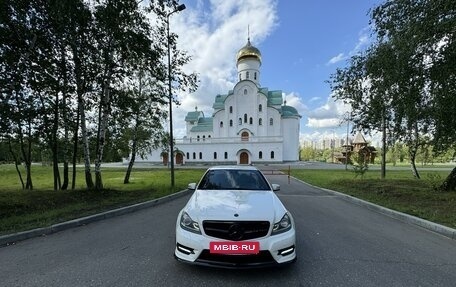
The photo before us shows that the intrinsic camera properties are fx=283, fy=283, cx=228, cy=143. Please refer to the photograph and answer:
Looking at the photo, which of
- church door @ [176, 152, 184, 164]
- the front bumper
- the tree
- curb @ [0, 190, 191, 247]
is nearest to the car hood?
the front bumper

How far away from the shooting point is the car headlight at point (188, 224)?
400 cm

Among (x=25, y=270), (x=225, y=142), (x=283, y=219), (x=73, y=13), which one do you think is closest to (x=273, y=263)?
(x=283, y=219)

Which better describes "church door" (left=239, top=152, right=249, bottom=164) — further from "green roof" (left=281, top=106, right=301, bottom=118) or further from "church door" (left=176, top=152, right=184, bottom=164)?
"green roof" (left=281, top=106, right=301, bottom=118)

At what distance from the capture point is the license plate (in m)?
3.71

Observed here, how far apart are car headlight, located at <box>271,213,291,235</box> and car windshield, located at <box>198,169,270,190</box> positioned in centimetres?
Result: 146

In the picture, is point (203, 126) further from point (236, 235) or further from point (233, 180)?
point (236, 235)

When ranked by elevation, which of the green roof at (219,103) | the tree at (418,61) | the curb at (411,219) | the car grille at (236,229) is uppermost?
the green roof at (219,103)

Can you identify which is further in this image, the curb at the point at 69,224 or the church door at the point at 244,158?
the church door at the point at 244,158

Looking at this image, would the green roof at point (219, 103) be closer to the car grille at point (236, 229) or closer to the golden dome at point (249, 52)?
the golden dome at point (249, 52)

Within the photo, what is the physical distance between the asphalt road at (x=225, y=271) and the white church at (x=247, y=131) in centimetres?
5087

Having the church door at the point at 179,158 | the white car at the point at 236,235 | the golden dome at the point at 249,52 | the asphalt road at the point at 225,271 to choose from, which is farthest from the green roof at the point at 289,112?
the white car at the point at 236,235

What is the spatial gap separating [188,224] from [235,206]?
75 cm

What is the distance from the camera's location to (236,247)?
12.2 feet

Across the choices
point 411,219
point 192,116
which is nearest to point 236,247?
point 411,219
